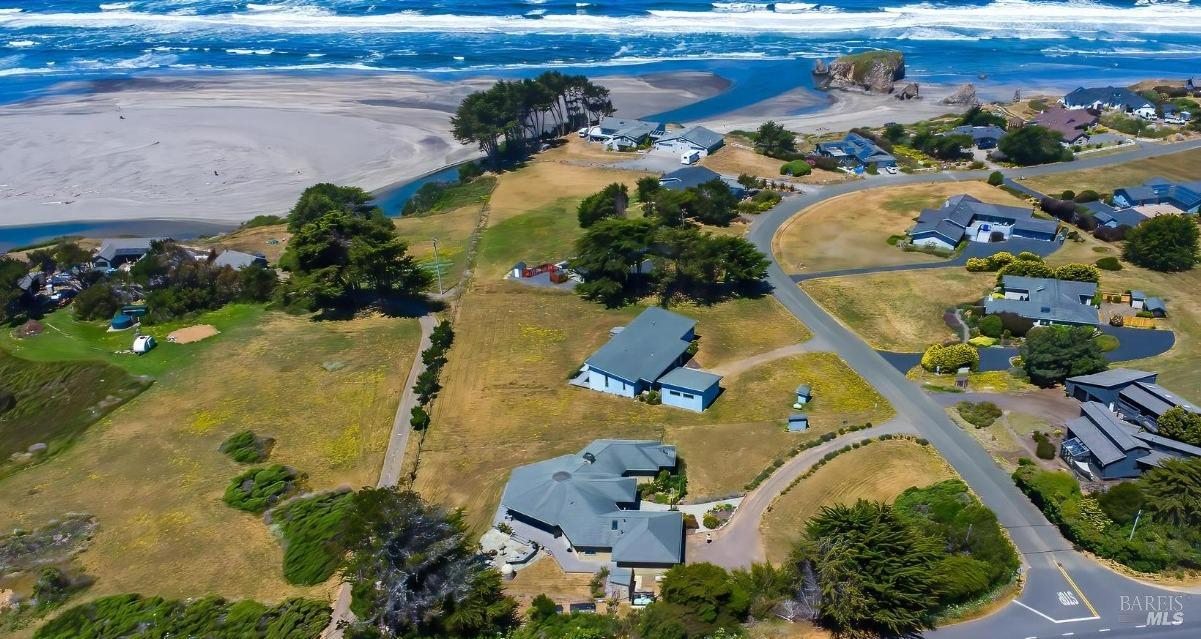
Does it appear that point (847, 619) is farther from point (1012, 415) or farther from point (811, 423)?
point (1012, 415)

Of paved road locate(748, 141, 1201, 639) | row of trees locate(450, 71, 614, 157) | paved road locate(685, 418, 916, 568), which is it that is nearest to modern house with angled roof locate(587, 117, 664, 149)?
row of trees locate(450, 71, 614, 157)

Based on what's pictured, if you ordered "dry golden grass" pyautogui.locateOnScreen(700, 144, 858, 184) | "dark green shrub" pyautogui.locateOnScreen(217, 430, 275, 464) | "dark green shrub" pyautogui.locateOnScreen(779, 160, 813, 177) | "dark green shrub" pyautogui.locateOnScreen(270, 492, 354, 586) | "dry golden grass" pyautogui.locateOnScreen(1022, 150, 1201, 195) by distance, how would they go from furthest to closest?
"dark green shrub" pyautogui.locateOnScreen(779, 160, 813, 177), "dry golden grass" pyautogui.locateOnScreen(700, 144, 858, 184), "dry golden grass" pyautogui.locateOnScreen(1022, 150, 1201, 195), "dark green shrub" pyautogui.locateOnScreen(217, 430, 275, 464), "dark green shrub" pyautogui.locateOnScreen(270, 492, 354, 586)

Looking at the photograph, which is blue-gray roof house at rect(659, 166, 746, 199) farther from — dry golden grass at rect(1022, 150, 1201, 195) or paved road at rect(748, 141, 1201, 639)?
paved road at rect(748, 141, 1201, 639)

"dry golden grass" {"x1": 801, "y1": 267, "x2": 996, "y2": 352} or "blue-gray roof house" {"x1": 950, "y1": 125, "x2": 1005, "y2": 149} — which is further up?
"blue-gray roof house" {"x1": 950, "y1": 125, "x2": 1005, "y2": 149}

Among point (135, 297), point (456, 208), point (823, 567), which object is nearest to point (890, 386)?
point (823, 567)

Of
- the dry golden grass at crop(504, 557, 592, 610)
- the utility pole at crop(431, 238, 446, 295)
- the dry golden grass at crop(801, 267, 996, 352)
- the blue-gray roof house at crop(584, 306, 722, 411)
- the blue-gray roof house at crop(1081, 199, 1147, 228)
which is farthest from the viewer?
the blue-gray roof house at crop(1081, 199, 1147, 228)

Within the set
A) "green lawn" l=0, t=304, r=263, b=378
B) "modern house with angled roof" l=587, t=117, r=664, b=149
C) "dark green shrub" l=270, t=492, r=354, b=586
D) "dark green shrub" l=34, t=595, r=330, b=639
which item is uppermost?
"modern house with angled roof" l=587, t=117, r=664, b=149

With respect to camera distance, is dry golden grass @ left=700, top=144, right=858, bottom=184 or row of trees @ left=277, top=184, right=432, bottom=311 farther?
dry golden grass @ left=700, top=144, right=858, bottom=184

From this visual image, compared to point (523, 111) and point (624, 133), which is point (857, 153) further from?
point (523, 111)
